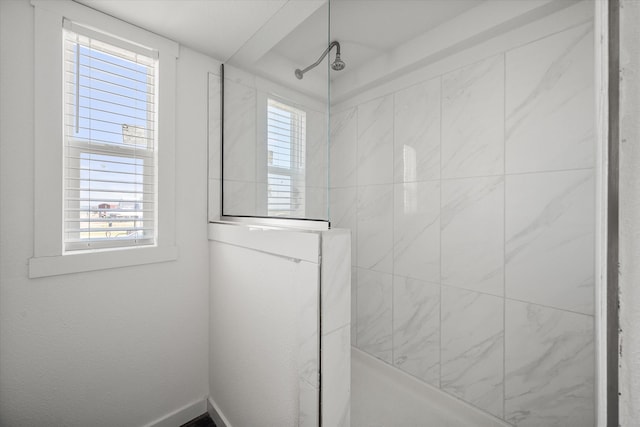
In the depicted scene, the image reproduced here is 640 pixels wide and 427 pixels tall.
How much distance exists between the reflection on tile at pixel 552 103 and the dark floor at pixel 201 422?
83.8 inches

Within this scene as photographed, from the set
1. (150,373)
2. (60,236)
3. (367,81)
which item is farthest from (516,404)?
(60,236)

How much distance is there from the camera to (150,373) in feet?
4.40

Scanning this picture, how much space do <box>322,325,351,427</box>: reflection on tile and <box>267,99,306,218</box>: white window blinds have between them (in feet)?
1.54

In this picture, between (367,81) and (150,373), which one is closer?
(150,373)

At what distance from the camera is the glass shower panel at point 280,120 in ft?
3.29

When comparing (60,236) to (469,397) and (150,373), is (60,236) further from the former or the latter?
(469,397)

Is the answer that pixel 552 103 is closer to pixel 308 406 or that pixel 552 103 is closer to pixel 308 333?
pixel 308 333

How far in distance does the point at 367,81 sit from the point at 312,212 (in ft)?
4.50

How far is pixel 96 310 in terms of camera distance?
1198 millimetres

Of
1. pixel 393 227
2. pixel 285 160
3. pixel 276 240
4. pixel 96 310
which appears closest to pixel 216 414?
pixel 96 310

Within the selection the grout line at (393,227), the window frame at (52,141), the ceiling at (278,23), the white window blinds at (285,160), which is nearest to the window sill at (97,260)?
the window frame at (52,141)

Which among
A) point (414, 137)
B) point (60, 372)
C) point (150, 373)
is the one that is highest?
point (414, 137)

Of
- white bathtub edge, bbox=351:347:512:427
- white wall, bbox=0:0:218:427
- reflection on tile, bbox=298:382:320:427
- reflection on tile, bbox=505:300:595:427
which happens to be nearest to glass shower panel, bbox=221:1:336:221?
white wall, bbox=0:0:218:427
